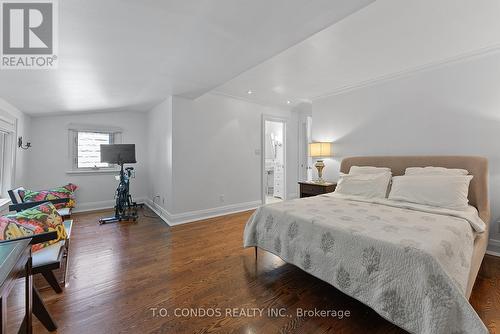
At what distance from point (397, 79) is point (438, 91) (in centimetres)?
55

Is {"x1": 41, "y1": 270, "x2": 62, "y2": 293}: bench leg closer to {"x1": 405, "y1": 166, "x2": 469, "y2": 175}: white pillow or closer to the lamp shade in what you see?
the lamp shade

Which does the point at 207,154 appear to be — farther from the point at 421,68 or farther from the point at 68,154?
the point at 421,68

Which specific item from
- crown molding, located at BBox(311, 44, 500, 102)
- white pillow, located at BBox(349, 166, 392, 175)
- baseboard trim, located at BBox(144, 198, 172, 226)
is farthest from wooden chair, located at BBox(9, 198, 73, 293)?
crown molding, located at BBox(311, 44, 500, 102)

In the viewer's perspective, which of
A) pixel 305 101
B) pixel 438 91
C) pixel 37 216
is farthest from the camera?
pixel 305 101

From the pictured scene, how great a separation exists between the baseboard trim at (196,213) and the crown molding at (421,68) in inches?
111

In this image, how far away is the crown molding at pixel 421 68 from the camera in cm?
241

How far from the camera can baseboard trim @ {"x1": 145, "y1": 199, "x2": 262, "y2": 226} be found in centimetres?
364

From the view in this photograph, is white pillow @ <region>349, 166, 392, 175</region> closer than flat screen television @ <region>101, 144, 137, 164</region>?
Yes

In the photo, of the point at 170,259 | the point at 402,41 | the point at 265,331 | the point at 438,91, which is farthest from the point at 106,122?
the point at 438,91

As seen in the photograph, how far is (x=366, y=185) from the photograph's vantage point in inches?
109

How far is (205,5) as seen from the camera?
4.62ft

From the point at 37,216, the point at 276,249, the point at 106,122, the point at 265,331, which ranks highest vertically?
the point at 106,122

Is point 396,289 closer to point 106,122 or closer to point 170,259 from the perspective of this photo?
point 170,259

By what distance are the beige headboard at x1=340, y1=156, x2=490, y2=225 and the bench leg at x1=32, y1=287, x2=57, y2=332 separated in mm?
3807
